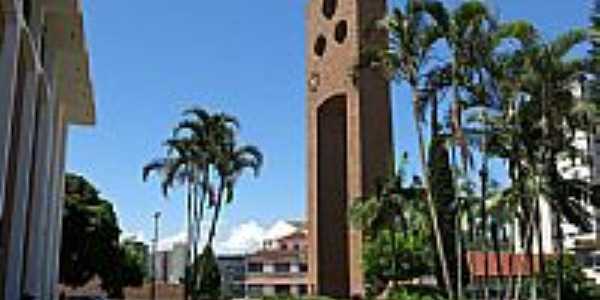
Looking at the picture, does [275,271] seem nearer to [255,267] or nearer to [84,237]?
[255,267]

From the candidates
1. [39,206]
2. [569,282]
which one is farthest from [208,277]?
[39,206]

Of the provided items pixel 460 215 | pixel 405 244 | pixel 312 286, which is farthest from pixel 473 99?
pixel 312 286

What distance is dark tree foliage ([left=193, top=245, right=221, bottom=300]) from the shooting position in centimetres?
4638

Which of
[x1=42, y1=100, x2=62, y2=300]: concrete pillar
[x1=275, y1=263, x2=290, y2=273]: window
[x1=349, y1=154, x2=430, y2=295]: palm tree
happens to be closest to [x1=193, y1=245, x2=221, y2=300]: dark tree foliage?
[x1=349, y1=154, x2=430, y2=295]: palm tree

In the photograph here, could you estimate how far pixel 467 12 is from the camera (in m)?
27.7

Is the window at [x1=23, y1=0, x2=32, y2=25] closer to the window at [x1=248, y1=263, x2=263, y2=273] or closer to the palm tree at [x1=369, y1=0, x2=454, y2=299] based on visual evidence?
the palm tree at [x1=369, y1=0, x2=454, y2=299]

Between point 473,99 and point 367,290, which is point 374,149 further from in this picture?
point 473,99

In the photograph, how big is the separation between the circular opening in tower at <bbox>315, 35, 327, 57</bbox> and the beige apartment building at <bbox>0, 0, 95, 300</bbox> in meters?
34.1

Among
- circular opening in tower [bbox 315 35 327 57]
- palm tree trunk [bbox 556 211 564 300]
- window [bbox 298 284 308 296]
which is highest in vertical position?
circular opening in tower [bbox 315 35 327 57]

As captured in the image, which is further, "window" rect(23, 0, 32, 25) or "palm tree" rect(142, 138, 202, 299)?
"palm tree" rect(142, 138, 202, 299)

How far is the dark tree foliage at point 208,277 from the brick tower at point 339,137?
30.1 feet

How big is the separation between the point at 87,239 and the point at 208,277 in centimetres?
705

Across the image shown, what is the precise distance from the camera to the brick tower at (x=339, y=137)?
175 ft

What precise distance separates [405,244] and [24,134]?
3766 cm
